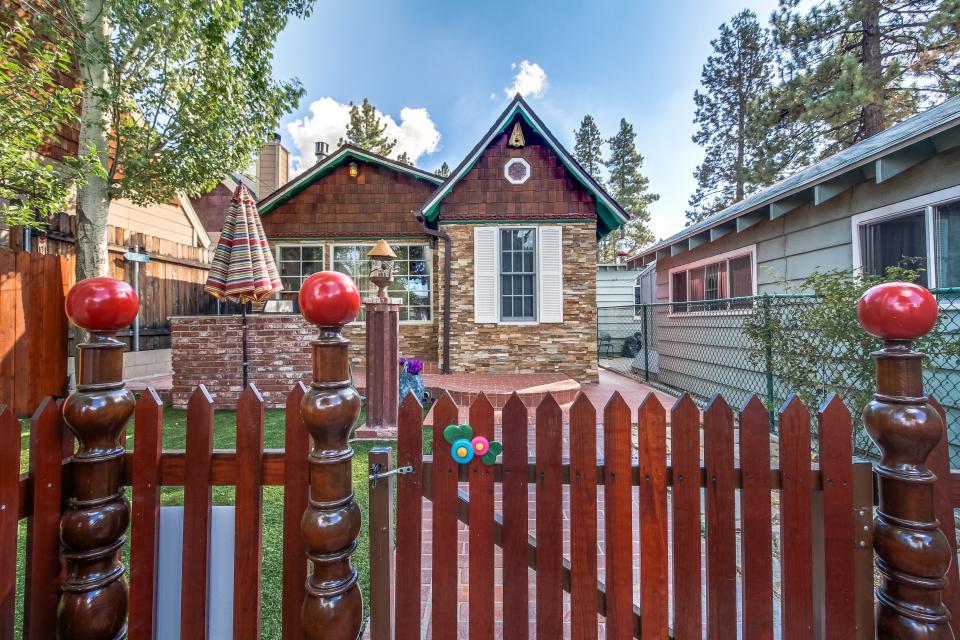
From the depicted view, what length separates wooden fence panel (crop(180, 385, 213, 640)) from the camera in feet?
3.83

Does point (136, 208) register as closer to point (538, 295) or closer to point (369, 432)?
point (369, 432)

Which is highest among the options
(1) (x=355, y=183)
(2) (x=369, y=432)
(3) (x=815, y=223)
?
(1) (x=355, y=183)

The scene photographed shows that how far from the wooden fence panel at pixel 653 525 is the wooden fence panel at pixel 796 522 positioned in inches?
12.5

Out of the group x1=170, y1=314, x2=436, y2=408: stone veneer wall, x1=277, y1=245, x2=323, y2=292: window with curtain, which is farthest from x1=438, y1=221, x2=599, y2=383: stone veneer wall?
x1=277, y1=245, x2=323, y2=292: window with curtain

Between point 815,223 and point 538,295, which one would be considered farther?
point 538,295

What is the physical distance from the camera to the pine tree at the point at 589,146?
25.8 metres

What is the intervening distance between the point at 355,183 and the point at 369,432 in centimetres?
614

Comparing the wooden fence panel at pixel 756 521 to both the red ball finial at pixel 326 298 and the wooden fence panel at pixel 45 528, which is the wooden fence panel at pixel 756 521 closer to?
the red ball finial at pixel 326 298

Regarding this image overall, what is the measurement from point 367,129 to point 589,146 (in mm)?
13394

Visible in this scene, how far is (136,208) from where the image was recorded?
7699 millimetres

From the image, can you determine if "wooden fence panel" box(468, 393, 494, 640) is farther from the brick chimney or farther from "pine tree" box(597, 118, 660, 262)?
"pine tree" box(597, 118, 660, 262)

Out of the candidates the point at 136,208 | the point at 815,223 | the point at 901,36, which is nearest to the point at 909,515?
the point at 815,223

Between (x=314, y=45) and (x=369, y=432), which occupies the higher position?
(x=314, y=45)

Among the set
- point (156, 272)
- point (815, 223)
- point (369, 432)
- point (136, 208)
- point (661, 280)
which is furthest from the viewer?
point (661, 280)
